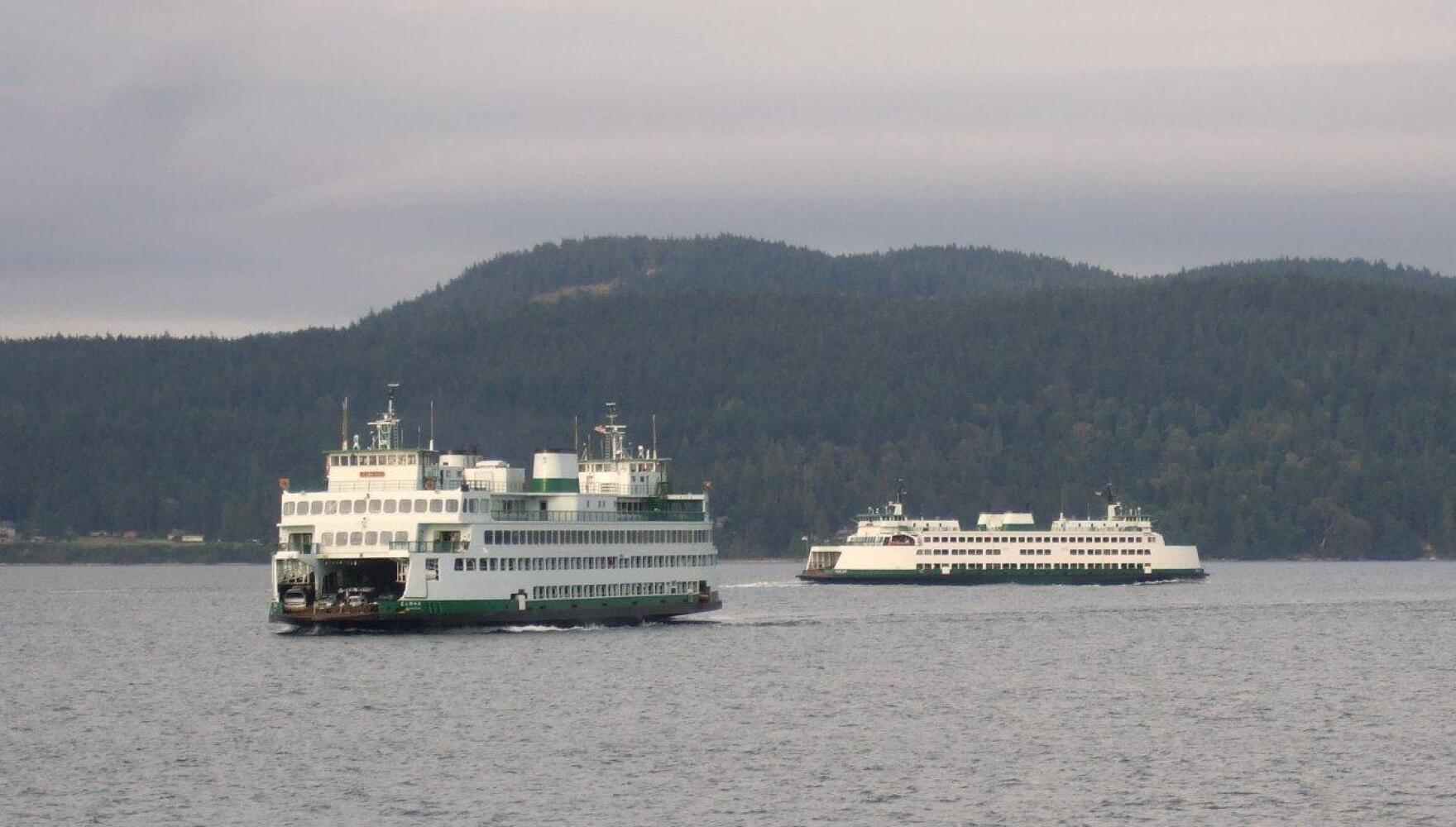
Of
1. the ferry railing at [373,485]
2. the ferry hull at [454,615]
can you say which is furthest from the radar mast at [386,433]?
the ferry hull at [454,615]

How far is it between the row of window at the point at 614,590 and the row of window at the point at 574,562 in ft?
3.00

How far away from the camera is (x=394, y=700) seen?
288ft

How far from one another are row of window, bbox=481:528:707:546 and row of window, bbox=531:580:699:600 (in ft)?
7.20

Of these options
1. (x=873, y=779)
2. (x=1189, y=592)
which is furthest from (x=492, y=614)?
(x=1189, y=592)

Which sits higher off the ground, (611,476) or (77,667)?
(611,476)

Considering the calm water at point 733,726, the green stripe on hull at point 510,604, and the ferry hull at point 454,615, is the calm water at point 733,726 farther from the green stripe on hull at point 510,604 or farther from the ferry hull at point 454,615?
the green stripe on hull at point 510,604

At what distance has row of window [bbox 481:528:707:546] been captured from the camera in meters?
110

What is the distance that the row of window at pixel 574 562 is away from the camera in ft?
355

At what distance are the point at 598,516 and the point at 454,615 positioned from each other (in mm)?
11993

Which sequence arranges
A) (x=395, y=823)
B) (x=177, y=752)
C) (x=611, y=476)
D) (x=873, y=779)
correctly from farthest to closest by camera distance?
(x=611, y=476), (x=177, y=752), (x=873, y=779), (x=395, y=823)

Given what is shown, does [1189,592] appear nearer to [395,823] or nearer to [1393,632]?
[1393,632]

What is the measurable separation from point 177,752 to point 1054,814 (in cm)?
2867

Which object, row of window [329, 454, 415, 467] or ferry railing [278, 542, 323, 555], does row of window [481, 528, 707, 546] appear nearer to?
row of window [329, 454, 415, 467]

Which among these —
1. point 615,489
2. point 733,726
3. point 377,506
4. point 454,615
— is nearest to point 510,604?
point 454,615
